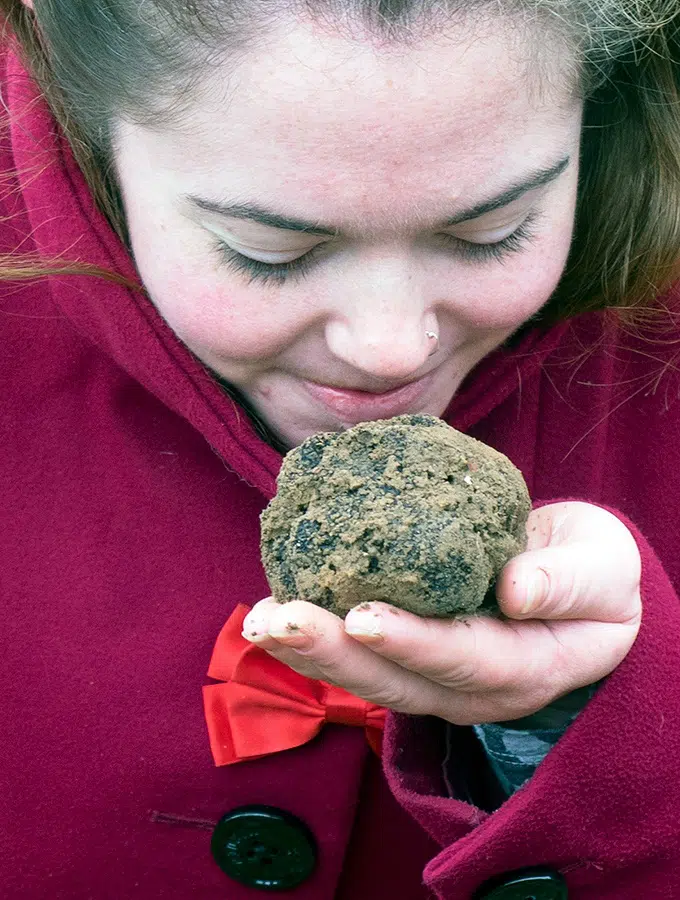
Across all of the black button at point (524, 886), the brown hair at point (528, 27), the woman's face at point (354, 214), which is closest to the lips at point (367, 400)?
the woman's face at point (354, 214)

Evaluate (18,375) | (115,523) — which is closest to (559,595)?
(115,523)

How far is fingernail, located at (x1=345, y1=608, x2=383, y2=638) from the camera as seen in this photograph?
3.44 feet

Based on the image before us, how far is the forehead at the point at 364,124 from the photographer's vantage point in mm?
1104

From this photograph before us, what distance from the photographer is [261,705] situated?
1.59 m

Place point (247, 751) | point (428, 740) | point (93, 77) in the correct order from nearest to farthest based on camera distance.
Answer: point (93, 77) → point (428, 740) → point (247, 751)

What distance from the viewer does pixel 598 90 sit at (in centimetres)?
146

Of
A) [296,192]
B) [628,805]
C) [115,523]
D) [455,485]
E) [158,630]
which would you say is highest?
[296,192]

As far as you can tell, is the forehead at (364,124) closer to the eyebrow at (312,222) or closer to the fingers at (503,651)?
the eyebrow at (312,222)

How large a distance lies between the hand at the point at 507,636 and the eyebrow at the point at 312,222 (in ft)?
1.21

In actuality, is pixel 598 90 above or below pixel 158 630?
above

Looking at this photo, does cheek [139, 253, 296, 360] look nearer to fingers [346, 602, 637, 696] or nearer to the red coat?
the red coat

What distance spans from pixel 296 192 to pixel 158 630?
0.73m

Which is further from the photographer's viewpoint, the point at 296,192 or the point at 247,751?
the point at 247,751

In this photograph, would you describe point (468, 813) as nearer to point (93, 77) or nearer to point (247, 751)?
point (247, 751)
